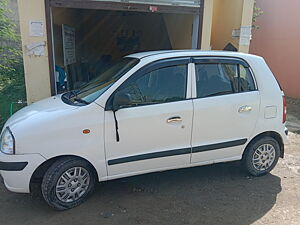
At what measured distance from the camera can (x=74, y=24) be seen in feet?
28.8

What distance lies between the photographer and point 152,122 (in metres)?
3.28

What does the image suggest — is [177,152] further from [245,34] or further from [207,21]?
[245,34]

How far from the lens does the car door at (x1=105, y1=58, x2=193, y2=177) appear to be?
3.20 meters

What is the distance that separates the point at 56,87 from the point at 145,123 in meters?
3.06

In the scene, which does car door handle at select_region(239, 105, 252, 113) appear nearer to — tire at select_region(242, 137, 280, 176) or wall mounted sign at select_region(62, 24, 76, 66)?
tire at select_region(242, 137, 280, 176)

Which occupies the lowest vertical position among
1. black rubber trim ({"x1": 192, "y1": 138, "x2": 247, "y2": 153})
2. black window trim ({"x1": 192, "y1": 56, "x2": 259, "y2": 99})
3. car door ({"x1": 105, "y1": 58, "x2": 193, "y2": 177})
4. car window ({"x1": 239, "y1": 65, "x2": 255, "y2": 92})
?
black rubber trim ({"x1": 192, "y1": 138, "x2": 247, "y2": 153})

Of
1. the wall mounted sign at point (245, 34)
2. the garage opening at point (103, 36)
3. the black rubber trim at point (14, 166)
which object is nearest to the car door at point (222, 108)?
the black rubber trim at point (14, 166)

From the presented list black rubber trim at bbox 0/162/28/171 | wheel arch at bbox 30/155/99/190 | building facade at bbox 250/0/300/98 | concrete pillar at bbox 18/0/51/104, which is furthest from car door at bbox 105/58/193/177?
building facade at bbox 250/0/300/98

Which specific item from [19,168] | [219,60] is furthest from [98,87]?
[219,60]

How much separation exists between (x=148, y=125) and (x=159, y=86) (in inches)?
20.7

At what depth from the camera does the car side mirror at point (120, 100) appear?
120 inches

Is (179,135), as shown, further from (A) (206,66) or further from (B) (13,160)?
(B) (13,160)

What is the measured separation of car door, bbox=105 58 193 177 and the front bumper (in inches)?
31.4

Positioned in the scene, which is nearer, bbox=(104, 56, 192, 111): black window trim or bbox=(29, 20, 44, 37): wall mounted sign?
bbox=(104, 56, 192, 111): black window trim
